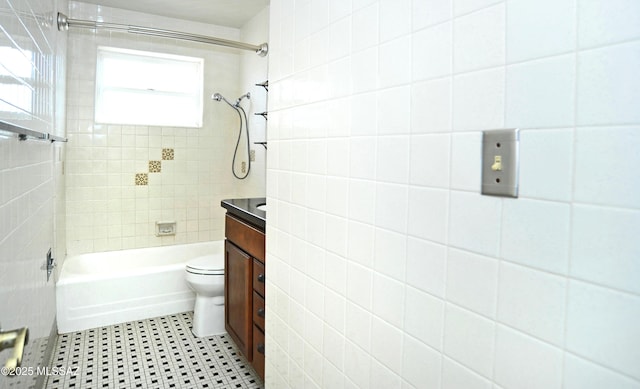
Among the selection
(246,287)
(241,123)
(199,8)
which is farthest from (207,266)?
(199,8)

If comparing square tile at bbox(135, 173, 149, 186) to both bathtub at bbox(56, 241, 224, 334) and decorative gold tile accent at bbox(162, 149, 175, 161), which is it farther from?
bathtub at bbox(56, 241, 224, 334)

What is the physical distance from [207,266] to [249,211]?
33.8 inches

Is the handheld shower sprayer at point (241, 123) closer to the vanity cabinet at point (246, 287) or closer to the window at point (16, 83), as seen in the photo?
the vanity cabinet at point (246, 287)

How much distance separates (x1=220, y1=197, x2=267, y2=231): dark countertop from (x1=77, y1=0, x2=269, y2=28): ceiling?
176 centimetres

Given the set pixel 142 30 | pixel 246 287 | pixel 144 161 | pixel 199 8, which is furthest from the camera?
pixel 144 161

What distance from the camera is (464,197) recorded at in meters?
0.85

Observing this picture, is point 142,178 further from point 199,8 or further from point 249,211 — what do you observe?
point 249,211

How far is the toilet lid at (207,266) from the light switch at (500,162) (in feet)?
7.23

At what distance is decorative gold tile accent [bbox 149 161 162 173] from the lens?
3604 mm

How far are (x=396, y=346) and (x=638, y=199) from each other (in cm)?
67

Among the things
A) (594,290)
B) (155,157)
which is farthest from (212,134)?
(594,290)

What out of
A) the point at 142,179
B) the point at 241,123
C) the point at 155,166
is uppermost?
the point at 241,123

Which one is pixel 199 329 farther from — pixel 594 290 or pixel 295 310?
pixel 594 290

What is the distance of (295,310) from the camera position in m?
1.56
